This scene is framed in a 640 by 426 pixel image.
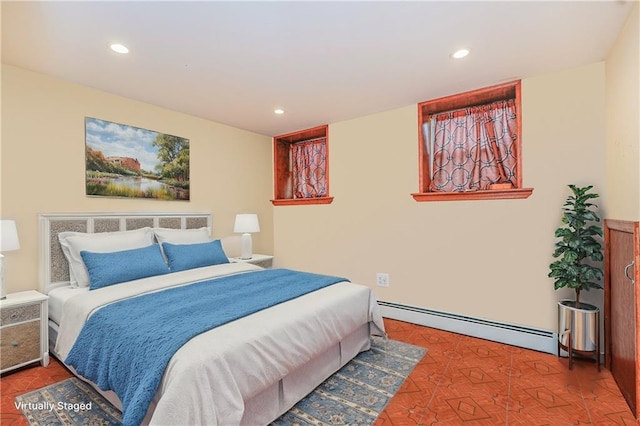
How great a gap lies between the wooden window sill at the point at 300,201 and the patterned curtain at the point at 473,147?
4.68ft

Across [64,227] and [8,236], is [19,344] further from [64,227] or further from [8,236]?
[64,227]

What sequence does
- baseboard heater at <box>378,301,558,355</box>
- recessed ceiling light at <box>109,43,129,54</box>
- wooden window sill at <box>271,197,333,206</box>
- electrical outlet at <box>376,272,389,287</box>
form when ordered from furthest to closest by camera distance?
1. wooden window sill at <box>271,197,333,206</box>
2. electrical outlet at <box>376,272,389,287</box>
3. baseboard heater at <box>378,301,558,355</box>
4. recessed ceiling light at <box>109,43,129,54</box>

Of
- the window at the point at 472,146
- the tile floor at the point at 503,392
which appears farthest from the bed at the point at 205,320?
the window at the point at 472,146

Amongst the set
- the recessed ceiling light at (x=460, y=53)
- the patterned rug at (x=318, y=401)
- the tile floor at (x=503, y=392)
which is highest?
the recessed ceiling light at (x=460, y=53)

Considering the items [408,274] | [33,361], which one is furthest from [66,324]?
[408,274]

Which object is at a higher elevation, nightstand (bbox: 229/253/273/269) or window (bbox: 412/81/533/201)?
window (bbox: 412/81/533/201)

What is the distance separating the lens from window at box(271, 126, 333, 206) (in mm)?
Answer: 4484

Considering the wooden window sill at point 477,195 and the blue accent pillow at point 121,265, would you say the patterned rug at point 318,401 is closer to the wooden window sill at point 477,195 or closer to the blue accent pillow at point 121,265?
the blue accent pillow at point 121,265

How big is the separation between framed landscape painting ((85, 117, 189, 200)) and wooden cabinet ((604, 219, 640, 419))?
13.4 ft

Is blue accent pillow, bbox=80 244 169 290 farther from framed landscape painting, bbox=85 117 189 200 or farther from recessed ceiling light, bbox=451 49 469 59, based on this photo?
recessed ceiling light, bbox=451 49 469 59

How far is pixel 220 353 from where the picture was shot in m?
1.50

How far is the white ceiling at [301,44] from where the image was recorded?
189 centimetres

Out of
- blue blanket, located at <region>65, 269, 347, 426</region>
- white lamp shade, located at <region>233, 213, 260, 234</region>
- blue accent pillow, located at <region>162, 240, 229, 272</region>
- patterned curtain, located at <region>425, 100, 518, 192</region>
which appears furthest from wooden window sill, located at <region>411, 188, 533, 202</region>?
blue accent pillow, located at <region>162, 240, 229, 272</region>

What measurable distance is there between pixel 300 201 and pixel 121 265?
2493 mm
